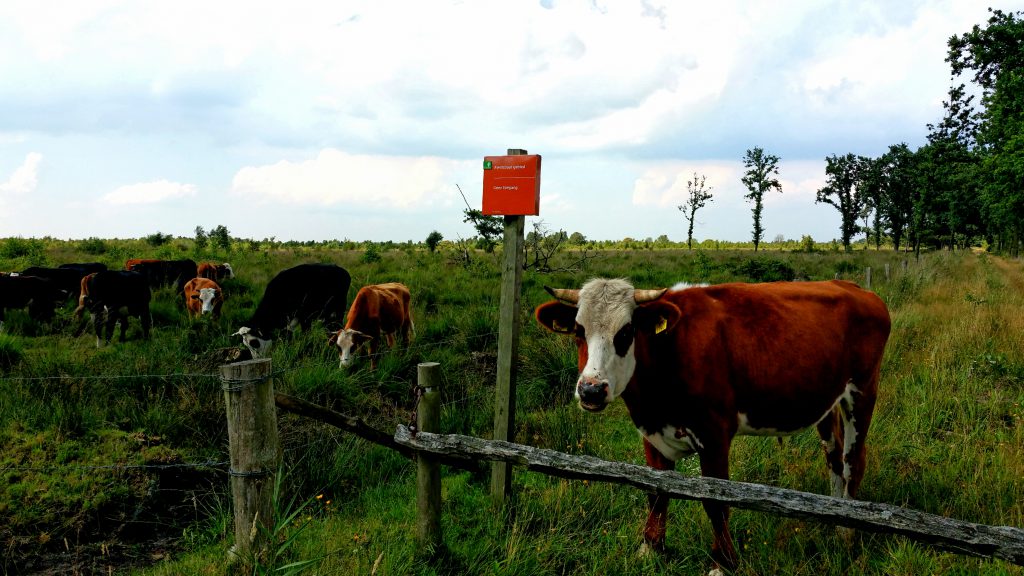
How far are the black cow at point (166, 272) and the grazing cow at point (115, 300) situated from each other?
424cm

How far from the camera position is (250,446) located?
3.25m

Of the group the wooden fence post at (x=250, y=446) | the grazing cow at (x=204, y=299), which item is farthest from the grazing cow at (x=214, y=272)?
the wooden fence post at (x=250, y=446)

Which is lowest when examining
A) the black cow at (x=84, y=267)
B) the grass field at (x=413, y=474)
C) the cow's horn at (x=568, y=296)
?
the grass field at (x=413, y=474)

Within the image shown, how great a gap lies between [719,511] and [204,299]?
38.0 feet

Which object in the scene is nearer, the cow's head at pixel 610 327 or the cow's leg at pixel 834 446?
the cow's head at pixel 610 327

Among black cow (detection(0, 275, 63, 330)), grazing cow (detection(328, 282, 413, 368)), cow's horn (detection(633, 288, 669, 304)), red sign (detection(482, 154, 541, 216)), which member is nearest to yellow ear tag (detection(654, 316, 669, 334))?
cow's horn (detection(633, 288, 669, 304))

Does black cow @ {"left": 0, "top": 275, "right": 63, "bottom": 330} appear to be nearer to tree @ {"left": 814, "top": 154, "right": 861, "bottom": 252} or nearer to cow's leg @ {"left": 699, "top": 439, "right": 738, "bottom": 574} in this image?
cow's leg @ {"left": 699, "top": 439, "right": 738, "bottom": 574}

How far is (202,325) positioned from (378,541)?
859 centimetres

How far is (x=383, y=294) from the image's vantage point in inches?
393

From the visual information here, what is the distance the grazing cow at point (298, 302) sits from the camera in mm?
9898

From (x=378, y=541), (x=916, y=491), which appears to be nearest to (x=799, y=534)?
(x=916, y=491)

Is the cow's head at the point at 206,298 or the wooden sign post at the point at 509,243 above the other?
the wooden sign post at the point at 509,243

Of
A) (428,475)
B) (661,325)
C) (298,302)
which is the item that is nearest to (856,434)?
(661,325)

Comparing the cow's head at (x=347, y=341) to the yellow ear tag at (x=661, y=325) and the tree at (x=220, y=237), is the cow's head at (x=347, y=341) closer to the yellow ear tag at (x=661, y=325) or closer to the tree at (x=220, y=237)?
the yellow ear tag at (x=661, y=325)
